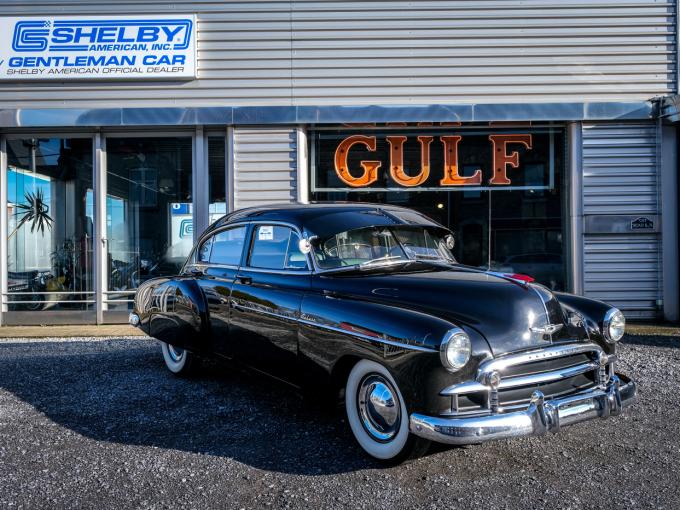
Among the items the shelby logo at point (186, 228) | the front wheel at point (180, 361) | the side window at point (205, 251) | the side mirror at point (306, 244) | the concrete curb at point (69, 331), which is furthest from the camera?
the shelby logo at point (186, 228)

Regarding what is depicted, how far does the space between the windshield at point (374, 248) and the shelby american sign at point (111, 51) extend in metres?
5.94

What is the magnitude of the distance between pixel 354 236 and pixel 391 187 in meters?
5.11

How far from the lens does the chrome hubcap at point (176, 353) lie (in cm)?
545

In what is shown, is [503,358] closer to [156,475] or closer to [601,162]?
[156,475]

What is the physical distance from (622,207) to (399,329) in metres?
7.11

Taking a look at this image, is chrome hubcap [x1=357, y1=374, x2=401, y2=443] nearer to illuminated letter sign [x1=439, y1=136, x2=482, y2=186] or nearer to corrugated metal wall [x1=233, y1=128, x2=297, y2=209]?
corrugated metal wall [x1=233, y1=128, x2=297, y2=209]

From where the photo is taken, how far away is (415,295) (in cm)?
345

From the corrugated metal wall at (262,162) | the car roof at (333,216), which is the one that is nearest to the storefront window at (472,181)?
the corrugated metal wall at (262,162)

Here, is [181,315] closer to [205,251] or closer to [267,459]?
[205,251]

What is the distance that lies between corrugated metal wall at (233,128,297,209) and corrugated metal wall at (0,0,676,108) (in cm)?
56

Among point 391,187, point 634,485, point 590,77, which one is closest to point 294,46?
point 391,187

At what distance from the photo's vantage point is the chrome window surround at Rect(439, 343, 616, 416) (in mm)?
2924

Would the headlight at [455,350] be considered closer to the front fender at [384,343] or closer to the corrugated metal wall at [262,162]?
the front fender at [384,343]

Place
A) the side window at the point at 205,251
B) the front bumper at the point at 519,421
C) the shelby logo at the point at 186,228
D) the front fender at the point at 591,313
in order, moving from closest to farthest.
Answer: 1. the front bumper at the point at 519,421
2. the front fender at the point at 591,313
3. the side window at the point at 205,251
4. the shelby logo at the point at 186,228
